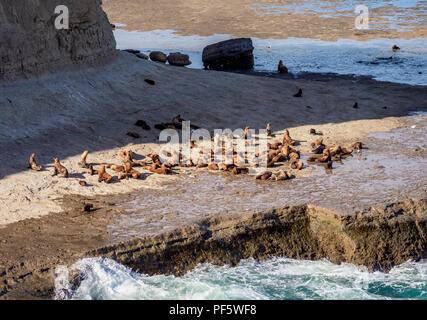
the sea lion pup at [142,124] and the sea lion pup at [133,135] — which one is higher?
the sea lion pup at [142,124]

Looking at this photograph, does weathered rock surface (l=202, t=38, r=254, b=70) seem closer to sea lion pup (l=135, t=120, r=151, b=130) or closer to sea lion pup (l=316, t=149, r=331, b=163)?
sea lion pup (l=135, t=120, r=151, b=130)

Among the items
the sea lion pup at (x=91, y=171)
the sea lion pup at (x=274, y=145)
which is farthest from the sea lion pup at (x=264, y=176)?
the sea lion pup at (x=91, y=171)

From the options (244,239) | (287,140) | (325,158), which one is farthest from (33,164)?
(325,158)

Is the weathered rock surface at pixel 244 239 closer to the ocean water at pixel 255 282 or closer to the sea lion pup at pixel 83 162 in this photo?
the ocean water at pixel 255 282

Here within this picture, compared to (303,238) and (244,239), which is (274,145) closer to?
(303,238)

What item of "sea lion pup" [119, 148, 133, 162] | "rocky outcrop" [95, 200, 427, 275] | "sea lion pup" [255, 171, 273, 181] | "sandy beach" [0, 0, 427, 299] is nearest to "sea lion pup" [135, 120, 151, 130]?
"sandy beach" [0, 0, 427, 299]
